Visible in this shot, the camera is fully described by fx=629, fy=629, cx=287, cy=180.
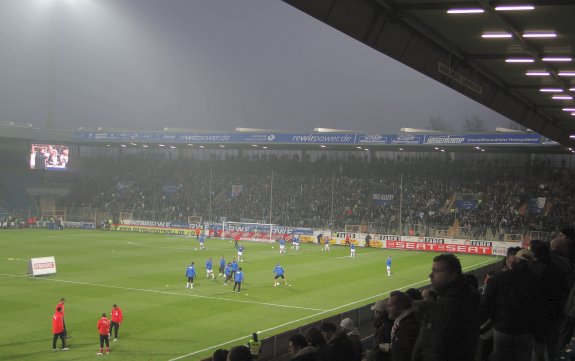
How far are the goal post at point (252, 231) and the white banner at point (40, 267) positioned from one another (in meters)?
28.4

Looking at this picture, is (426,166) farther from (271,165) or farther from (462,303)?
(462,303)

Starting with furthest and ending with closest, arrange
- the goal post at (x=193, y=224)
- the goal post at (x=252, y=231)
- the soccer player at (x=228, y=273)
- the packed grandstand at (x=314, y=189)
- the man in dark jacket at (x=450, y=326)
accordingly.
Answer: the goal post at (x=193, y=224), the goal post at (x=252, y=231), the packed grandstand at (x=314, y=189), the soccer player at (x=228, y=273), the man in dark jacket at (x=450, y=326)

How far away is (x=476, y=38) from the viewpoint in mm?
13250

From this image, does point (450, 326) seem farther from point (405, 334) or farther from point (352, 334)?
point (352, 334)

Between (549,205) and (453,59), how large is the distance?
163 ft

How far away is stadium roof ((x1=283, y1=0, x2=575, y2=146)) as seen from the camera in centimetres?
1080

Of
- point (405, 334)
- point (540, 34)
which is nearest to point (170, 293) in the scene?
point (540, 34)

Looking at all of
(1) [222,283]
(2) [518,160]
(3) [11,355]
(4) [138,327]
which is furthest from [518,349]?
(2) [518,160]

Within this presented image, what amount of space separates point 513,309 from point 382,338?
1606mm

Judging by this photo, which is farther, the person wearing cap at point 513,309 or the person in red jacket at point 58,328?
the person in red jacket at point 58,328

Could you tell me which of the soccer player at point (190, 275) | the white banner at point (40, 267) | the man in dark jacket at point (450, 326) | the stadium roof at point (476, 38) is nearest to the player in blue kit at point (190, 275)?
the soccer player at point (190, 275)

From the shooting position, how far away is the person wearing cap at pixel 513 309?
6.95m

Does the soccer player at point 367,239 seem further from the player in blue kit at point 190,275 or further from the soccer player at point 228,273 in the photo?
the player in blue kit at point 190,275

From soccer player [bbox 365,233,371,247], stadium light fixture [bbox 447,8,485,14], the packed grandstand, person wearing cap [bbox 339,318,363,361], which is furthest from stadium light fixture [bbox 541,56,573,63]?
soccer player [bbox 365,233,371,247]
